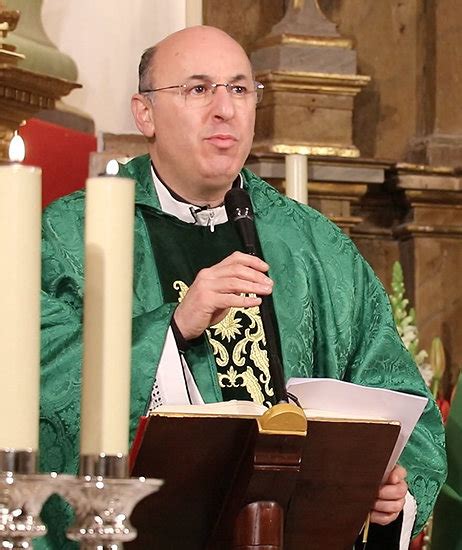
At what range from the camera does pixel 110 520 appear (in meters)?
1.78

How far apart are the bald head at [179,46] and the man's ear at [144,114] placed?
3cm

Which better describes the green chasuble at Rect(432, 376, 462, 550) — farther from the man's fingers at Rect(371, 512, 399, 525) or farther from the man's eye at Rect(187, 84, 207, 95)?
the man's eye at Rect(187, 84, 207, 95)

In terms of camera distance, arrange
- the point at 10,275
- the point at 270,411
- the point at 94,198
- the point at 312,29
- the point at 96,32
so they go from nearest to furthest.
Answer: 1. the point at 10,275
2. the point at 94,198
3. the point at 270,411
4. the point at 96,32
5. the point at 312,29

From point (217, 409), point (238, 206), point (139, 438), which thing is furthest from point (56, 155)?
A: point (139, 438)

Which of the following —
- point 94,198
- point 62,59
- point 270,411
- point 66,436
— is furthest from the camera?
point 62,59

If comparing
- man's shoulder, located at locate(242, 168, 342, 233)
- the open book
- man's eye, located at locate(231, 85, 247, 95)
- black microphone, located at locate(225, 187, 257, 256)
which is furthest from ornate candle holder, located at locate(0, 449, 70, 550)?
man's shoulder, located at locate(242, 168, 342, 233)

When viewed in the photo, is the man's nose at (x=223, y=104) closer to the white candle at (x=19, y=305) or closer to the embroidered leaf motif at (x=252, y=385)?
the embroidered leaf motif at (x=252, y=385)

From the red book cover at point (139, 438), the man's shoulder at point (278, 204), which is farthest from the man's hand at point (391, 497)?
the man's shoulder at point (278, 204)

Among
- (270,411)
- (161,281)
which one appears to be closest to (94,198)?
(270,411)

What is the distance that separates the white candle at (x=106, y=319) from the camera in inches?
72.6

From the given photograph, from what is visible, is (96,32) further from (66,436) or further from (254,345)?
(66,436)

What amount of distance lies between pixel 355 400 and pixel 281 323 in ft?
3.05

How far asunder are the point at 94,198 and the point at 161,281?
7.24 ft

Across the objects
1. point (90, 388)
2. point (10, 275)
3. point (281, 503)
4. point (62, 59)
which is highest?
point (62, 59)
